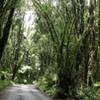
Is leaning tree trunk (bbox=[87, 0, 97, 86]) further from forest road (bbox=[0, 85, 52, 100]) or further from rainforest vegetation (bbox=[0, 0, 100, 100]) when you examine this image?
forest road (bbox=[0, 85, 52, 100])

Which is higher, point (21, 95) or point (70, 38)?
point (70, 38)

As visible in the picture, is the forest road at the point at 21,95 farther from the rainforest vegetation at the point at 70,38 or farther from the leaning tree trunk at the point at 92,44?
the leaning tree trunk at the point at 92,44

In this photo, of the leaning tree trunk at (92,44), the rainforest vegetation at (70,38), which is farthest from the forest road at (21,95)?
the leaning tree trunk at (92,44)

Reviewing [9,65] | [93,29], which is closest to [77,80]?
[93,29]

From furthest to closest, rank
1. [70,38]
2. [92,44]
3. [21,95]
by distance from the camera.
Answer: [92,44] → [70,38] → [21,95]

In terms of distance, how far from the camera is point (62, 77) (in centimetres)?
2603

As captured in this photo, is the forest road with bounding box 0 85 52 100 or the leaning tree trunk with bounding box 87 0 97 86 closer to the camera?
the forest road with bounding box 0 85 52 100

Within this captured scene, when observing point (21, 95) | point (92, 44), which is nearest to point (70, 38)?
point (92, 44)

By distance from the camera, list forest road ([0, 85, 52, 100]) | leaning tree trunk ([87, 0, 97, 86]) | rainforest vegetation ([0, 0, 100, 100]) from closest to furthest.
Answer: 1. forest road ([0, 85, 52, 100])
2. rainforest vegetation ([0, 0, 100, 100])
3. leaning tree trunk ([87, 0, 97, 86])

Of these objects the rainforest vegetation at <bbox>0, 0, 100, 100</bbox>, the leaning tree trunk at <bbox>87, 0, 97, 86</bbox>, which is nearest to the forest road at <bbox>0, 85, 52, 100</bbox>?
the rainforest vegetation at <bbox>0, 0, 100, 100</bbox>

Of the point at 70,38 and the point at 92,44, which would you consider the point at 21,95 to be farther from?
the point at 92,44

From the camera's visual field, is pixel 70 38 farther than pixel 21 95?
Yes

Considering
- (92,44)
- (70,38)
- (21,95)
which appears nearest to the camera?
(21,95)

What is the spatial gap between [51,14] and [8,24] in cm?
494
